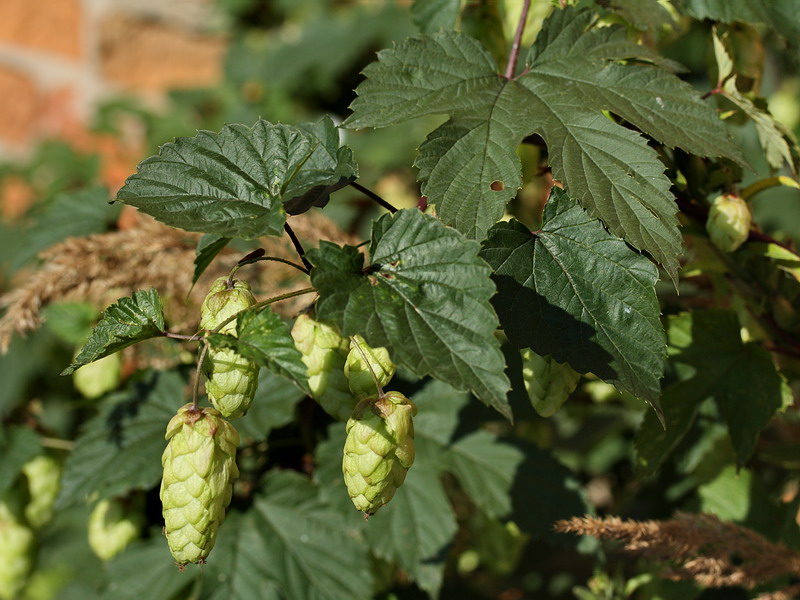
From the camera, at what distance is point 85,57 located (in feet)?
11.0

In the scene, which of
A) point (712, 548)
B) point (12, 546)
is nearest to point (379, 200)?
point (712, 548)

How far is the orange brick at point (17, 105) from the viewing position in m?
3.34

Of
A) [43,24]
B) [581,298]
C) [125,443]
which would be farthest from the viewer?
[43,24]

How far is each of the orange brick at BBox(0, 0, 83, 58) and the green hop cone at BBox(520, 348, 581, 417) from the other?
9.87 feet

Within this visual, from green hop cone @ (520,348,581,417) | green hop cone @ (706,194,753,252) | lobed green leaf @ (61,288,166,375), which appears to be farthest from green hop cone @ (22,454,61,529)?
green hop cone @ (706,194,753,252)

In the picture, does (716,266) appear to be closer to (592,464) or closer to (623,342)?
(623,342)

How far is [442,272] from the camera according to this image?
78 cm

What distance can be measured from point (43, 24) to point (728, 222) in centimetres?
302

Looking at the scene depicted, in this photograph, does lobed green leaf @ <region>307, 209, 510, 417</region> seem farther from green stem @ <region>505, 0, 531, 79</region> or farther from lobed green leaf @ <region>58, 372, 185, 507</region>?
lobed green leaf @ <region>58, 372, 185, 507</region>

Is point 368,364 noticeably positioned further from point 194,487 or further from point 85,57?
point 85,57

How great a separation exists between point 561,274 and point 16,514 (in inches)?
42.0

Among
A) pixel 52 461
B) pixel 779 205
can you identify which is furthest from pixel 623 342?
pixel 779 205

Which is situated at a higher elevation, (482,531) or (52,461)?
(52,461)

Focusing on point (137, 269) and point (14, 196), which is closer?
point (137, 269)
